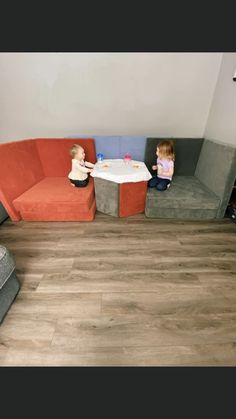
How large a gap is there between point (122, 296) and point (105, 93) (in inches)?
101

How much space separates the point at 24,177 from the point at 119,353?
7.10ft

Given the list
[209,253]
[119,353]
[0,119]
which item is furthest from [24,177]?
[209,253]

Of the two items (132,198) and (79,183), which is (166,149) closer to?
(132,198)

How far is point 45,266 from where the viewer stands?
1.73m

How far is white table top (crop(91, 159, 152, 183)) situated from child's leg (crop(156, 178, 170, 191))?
0.25 meters

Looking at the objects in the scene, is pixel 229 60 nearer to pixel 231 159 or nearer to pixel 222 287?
pixel 231 159

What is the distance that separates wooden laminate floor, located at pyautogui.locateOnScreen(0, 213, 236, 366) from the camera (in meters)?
1.16

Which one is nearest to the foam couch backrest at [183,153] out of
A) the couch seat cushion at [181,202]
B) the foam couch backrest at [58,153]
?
the couch seat cushion at [181,202]

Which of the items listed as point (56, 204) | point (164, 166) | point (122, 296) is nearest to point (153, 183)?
point (164, 166)

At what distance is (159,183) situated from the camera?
2443 mm

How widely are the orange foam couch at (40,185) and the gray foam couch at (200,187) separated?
0.82m

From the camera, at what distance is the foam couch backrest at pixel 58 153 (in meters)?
2.53

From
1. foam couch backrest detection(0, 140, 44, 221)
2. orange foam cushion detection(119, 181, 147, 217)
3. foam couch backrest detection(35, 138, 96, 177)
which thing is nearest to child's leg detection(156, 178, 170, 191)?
orange foam cushion detection(119, 181, 147, 217)

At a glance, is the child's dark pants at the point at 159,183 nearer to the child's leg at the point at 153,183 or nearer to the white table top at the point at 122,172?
the child's leg at the point at 153,183
